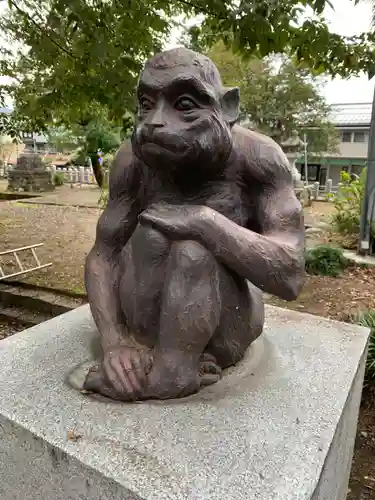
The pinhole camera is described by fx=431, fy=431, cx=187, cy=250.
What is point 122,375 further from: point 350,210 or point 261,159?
point 350,210

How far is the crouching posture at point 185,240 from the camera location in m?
1.44

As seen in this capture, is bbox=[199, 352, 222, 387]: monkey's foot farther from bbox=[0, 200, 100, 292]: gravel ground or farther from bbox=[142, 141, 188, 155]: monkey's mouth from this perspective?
bbox=[0, 200, 100, 292]: gravel ground

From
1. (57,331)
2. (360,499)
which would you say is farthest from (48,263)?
(360,499)

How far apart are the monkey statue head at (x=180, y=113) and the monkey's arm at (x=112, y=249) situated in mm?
272

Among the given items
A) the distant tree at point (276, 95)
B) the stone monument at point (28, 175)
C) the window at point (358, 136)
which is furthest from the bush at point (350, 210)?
the window at point (358, 136)

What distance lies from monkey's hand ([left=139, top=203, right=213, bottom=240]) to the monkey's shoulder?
0.27 metres

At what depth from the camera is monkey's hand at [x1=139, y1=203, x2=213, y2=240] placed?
58.6 inches

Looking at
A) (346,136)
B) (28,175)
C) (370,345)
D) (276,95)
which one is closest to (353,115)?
(346,136)

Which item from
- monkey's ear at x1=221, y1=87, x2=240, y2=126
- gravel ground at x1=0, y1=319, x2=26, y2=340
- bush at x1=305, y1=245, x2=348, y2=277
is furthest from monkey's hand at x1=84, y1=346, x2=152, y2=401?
bush at x1=305, y1=245, x2=348, y2=277

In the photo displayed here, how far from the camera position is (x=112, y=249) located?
183cm

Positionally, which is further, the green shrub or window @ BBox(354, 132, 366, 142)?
window @ BBox(354, 132, 366, 142)

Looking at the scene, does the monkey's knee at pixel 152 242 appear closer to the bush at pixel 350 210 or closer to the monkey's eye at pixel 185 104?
the monkey's eye at pixel 185 104

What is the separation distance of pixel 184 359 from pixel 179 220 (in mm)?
501

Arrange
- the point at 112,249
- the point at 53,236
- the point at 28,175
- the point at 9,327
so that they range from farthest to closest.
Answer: the point at 28,175 < the point at 53,236 < the point at 9,327 < the point at 112,249
